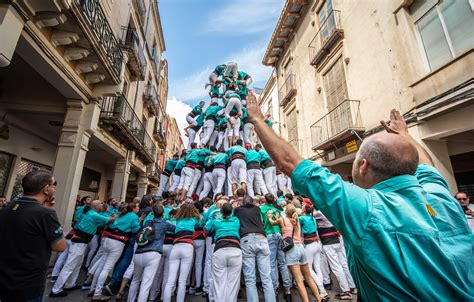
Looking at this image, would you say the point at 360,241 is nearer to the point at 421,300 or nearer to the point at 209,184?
the point at 421,300

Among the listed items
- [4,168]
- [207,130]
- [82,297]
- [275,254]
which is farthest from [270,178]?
[4,168]

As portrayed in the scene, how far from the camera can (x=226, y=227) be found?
14.3ft

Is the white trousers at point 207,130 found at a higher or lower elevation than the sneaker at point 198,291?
higher

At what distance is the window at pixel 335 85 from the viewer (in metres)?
11.4

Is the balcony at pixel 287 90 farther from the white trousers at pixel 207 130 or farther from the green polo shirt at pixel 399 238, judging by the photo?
the green polo shirt at pixel 399 238

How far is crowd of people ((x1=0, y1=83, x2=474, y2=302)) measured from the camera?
95 cm

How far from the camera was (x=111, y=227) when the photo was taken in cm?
493

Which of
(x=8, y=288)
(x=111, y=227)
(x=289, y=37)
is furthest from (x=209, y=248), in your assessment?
(x=289, y=37)

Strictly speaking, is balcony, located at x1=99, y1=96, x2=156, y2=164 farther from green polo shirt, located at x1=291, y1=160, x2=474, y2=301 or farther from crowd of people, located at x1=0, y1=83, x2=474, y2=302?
green polo shirt, located at x1=291, y1=160, x2=474, y2=301

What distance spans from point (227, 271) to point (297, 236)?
171 cm

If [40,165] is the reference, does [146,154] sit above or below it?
above

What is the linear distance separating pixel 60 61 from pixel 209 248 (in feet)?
21.7

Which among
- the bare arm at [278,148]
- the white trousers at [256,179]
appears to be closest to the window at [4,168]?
the white trousers at [256,179]

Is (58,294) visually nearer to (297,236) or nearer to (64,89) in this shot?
(297,236)
